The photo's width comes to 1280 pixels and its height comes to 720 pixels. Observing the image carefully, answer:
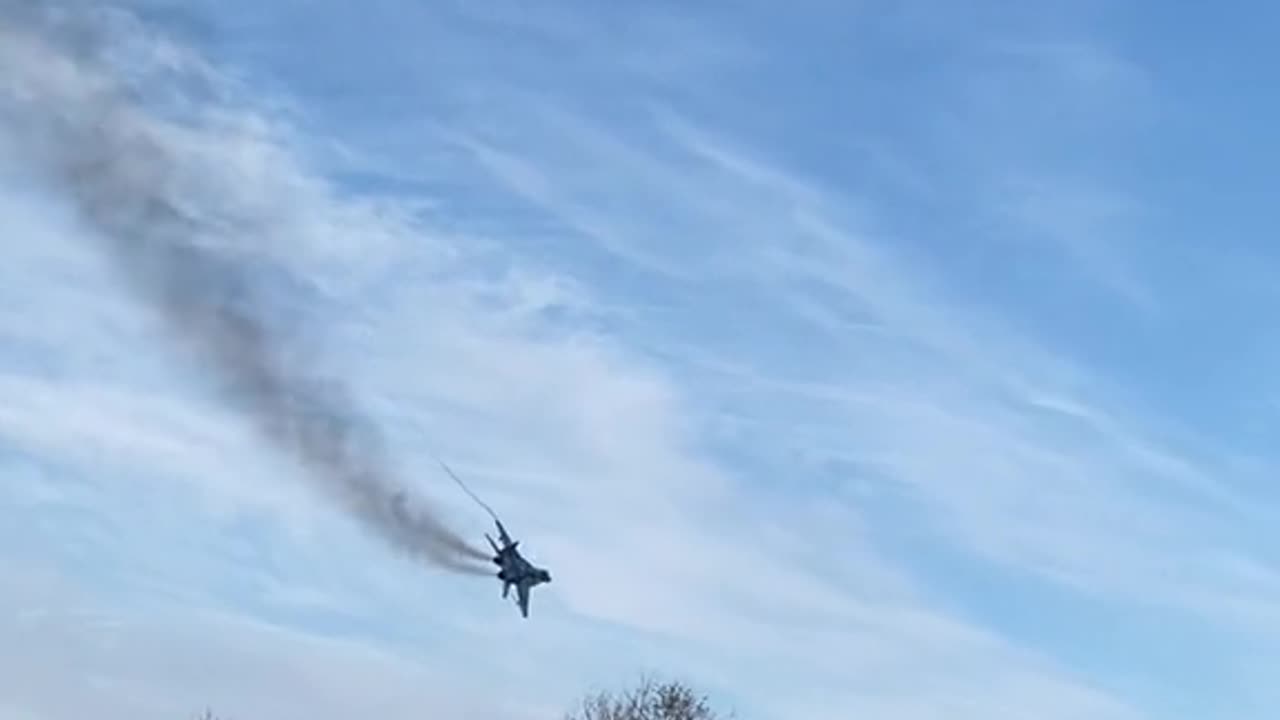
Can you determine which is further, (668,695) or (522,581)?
(668,695)

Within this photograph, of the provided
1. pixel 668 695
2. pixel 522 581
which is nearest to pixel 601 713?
pixel 668 695

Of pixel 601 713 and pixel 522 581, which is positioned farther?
pixel 601 713

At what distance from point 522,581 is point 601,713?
28502mm

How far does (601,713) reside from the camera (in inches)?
4008

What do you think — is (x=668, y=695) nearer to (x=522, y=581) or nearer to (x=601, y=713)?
(x=601, y=713)

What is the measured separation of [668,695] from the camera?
102125 mm

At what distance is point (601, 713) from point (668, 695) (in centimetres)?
355

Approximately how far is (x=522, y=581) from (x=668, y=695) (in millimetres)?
29012
